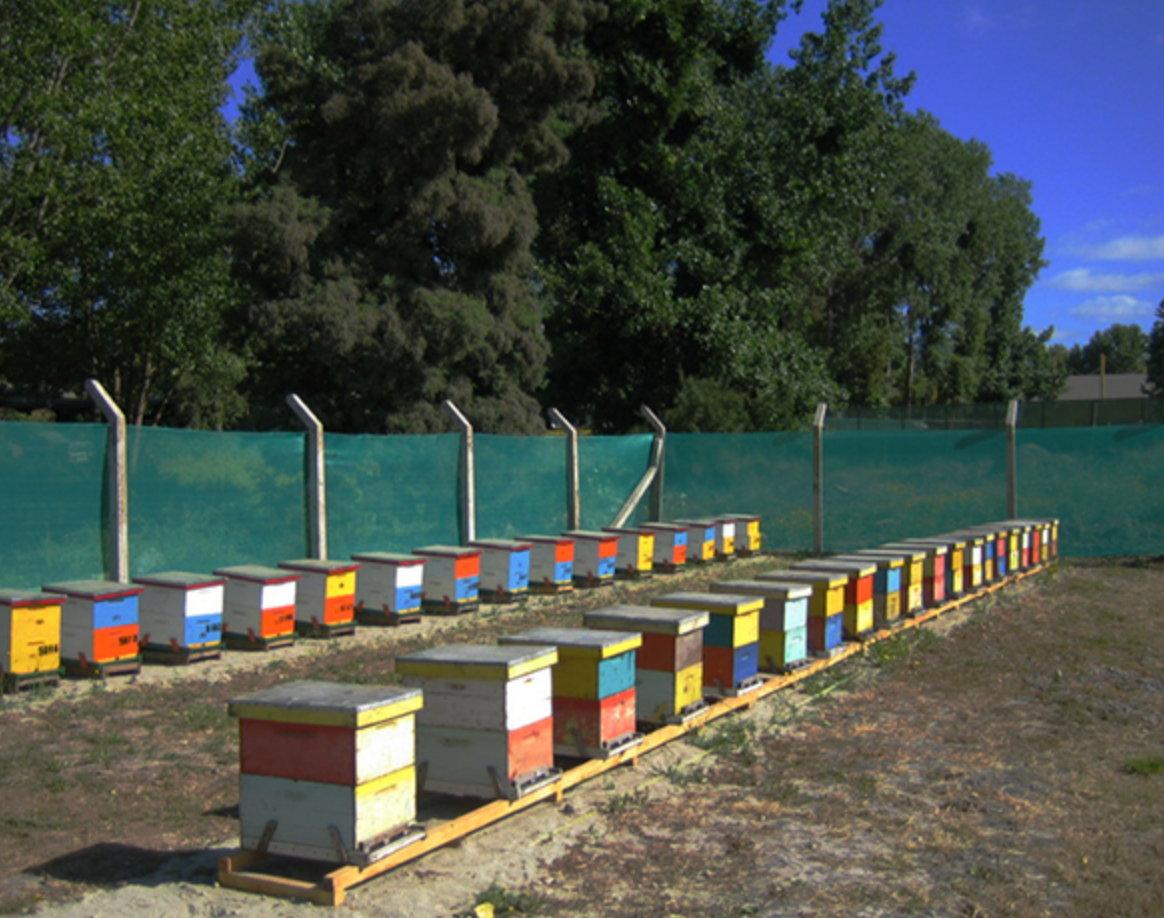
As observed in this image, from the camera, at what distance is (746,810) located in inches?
233

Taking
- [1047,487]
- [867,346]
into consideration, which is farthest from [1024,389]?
[1047,487]

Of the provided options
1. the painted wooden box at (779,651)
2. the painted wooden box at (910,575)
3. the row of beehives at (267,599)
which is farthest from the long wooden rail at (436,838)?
the row of beehives at (267,599)

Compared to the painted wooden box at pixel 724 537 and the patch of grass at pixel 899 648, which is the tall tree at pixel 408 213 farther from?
the patch of grass at pixel 899 648

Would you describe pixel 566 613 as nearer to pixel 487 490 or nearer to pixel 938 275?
pixel 487 490

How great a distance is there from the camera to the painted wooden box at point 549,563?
14055 mm

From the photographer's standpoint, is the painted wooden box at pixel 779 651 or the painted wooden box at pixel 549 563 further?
the painted wooden box at pixel 549 563

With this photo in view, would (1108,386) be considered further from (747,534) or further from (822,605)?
(822,605)

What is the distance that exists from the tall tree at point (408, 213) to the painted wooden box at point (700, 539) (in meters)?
6.11

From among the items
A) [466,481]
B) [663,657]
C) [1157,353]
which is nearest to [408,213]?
[466,481]

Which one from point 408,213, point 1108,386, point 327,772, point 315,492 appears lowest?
point 327,772

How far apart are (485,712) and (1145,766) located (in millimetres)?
4044

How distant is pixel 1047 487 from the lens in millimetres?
17531

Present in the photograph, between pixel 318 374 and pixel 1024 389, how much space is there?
167ft

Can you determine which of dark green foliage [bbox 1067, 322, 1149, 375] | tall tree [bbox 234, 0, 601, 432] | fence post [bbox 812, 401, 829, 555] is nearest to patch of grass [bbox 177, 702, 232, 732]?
tall tree [bbox 234, 0, 601, 432]
